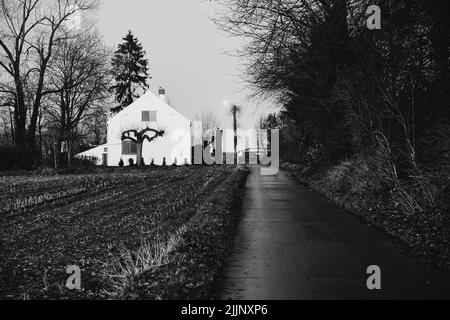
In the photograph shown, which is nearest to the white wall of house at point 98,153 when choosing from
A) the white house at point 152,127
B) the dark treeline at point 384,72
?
the white house at point 152,127

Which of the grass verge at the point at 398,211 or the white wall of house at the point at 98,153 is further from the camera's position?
the white wall of house at the point at 98,153

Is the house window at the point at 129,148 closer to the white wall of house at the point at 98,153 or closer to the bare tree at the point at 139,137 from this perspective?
the bare tree at the point at 139,137

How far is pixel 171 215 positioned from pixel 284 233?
4.18 metres

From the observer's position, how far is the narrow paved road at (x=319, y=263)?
6715 mm

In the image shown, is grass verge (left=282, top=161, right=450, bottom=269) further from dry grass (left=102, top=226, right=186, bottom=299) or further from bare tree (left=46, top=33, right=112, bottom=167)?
bare tree (left=46, top=33, right=112, bottom=167)

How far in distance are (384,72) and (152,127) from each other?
41.8 meters

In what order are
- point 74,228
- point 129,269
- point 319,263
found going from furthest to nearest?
point 74,228 < point 319,263 < point 129,269

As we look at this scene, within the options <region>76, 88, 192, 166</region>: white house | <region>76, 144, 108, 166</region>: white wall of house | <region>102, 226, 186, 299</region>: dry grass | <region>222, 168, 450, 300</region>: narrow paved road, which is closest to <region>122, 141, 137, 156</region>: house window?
<region>76, 88, 192, 166</region>: white house

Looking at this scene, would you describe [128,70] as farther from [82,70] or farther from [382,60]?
[382,60]

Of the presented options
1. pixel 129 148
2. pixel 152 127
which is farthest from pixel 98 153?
pixel 152 127

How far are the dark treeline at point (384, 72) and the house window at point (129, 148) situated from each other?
36.0m

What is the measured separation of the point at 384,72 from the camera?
47.0ft

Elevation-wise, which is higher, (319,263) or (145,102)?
(145,102)

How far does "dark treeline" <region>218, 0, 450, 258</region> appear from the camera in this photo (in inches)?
505
